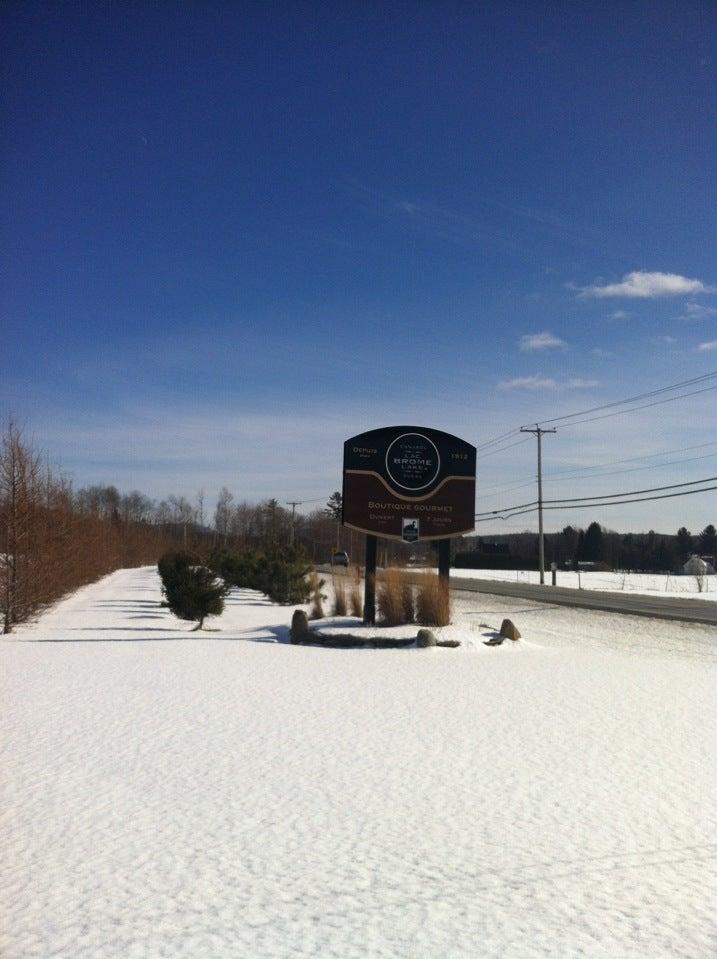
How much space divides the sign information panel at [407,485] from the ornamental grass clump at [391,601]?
3.00 ft

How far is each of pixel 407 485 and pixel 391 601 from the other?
238 cm

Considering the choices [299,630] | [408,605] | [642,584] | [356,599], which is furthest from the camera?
[642,584]

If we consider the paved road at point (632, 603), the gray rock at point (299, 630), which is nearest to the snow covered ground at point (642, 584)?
the paved road at point (632, 603)

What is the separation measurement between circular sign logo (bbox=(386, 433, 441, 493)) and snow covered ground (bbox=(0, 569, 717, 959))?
6.04m

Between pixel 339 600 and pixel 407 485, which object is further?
pixel 339 600

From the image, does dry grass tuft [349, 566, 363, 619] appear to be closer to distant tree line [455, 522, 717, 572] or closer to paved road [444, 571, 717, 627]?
paved road [444, 571, 717, 627]

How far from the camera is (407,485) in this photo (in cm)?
1584

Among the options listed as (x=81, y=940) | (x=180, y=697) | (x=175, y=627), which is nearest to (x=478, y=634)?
(x=180, y=697)

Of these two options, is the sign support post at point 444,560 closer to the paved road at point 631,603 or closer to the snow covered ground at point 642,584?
the paved road at point 631,603

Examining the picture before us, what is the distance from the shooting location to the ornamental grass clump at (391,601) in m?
14.9

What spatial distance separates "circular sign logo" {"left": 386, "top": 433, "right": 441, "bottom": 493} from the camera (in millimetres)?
15852

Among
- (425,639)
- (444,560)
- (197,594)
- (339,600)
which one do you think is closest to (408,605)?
(444,560)

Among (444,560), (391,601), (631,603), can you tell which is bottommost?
(631,603)

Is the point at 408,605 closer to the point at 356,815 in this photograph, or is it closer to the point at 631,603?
the point at 356,815
